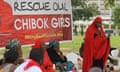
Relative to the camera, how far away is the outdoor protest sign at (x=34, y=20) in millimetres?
9141

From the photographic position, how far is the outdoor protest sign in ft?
30.0

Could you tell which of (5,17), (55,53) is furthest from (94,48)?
(5,17)

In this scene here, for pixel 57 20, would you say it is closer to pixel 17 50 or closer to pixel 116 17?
pixel 17 50

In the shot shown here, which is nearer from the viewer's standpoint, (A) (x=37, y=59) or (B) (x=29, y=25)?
(A) (x=37, y=59)

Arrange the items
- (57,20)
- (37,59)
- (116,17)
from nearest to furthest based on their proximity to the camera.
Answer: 1. (37,59)
2. (57,20)
3. (116,17)

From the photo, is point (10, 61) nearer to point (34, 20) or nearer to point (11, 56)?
point (11, 56)

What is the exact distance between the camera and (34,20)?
980cm

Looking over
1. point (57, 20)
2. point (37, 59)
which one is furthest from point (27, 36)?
point (37, 59)

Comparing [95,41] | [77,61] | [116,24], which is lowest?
[116,24]

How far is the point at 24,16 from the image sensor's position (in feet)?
31.3

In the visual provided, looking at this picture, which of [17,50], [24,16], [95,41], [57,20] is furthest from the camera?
[57,20]

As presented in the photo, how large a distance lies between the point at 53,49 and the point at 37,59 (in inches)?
127

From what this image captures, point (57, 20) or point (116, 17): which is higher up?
point (57, 20)

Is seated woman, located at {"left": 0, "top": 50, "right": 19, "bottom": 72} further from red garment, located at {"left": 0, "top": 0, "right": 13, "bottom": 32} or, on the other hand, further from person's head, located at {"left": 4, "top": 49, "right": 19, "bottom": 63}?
red garment, located at {"left": 0, "top": 0, "right": 13, "bottom": 32}
